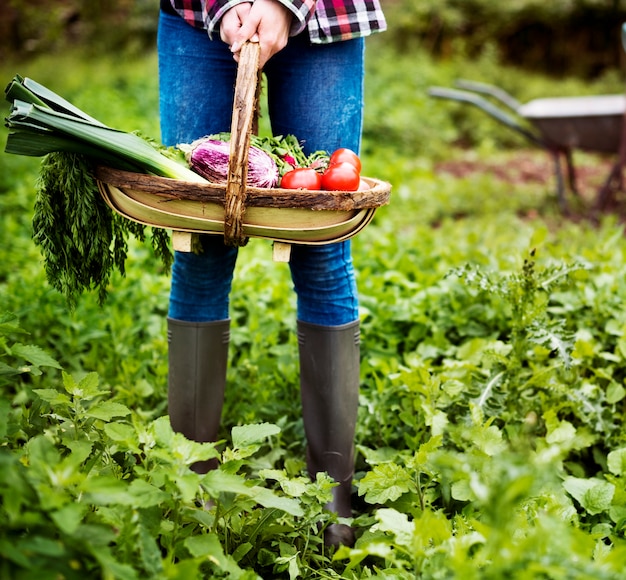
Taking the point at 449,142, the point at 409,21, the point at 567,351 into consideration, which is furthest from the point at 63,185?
the point at 409,21

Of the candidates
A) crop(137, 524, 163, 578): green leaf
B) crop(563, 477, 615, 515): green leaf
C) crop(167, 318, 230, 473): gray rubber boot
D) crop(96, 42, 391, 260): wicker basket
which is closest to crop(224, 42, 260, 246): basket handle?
crop(96, 42, 391, 260): wicker basket

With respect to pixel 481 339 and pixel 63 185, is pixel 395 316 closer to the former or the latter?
pixel 481 339

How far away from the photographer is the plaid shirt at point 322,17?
1.62m

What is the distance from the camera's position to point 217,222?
1527mm

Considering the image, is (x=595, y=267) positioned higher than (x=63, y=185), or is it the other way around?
(x=63, y=185)

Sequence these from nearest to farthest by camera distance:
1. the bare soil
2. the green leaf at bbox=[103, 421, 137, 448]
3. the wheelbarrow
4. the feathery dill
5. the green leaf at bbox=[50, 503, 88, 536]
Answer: the green leaf at bbox=[50, 503, 88, 536], the green leaf at bbox=[103, 421, 137, 448], the feathery dill, the wheelbarrow, the bare soil

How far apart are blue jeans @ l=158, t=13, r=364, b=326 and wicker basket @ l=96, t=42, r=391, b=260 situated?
0.23 metres

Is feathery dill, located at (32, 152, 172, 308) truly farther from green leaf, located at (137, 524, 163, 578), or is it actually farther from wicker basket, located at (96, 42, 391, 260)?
green leaf, located at (137, 524, 163, 578)

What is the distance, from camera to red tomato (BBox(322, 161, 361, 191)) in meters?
1.60

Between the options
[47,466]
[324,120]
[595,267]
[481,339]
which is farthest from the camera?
Result: [595,267]

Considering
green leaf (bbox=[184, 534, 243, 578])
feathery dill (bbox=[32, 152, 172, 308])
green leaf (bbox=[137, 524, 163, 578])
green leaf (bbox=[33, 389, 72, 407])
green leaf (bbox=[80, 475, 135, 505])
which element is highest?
feathery dill (bbox=[32, 152, 172, 308])

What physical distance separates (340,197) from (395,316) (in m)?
1.36

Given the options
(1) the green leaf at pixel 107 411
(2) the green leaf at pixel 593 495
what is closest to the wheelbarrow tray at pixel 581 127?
(2) the green leaf at pixel 593 495

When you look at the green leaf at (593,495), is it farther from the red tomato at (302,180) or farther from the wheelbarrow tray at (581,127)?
the wheelbarrow tray at (581,127)
